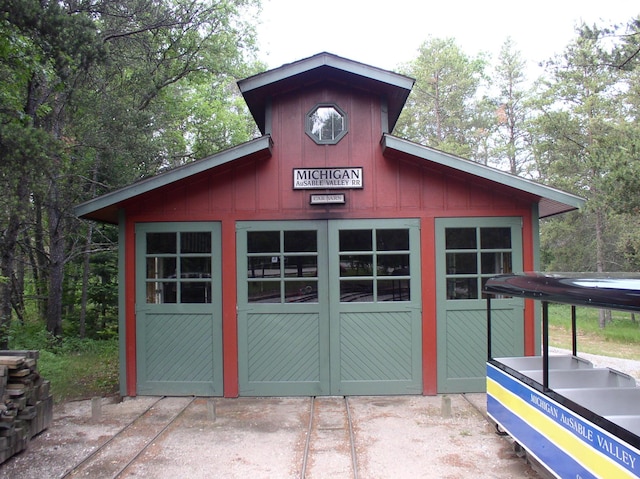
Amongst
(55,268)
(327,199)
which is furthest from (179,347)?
(55,268)

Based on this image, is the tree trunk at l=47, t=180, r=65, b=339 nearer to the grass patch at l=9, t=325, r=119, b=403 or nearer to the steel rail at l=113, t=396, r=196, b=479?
the grass patch at l=9, t=325, r=119, b=403

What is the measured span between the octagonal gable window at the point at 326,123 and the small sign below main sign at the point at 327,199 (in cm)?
84

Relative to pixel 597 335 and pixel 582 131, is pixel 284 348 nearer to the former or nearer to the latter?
pixel 597 335

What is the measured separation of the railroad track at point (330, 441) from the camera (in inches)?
179

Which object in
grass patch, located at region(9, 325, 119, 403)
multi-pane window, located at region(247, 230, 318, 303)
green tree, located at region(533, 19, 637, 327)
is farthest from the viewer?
green tree, located at region(533, 19, 637, 327)

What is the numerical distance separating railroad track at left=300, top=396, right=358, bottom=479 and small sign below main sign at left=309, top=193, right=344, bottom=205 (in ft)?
9.04

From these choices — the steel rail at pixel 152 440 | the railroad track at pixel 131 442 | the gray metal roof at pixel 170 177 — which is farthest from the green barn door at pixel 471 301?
the railroad track at pixel 131 442

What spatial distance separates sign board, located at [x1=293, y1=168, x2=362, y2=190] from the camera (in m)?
6.96

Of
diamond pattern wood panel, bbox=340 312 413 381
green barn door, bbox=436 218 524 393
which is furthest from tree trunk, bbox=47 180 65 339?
green barn door, bbox=436 218 524 393

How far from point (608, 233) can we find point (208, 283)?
1962 cm

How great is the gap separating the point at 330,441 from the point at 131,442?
7.14 feet

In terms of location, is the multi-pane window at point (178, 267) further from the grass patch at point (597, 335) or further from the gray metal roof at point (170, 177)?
the grass patch at point (597, 335)

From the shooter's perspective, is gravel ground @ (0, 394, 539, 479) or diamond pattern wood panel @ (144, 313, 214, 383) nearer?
gravel ground @ (0, 394, 539, 479)

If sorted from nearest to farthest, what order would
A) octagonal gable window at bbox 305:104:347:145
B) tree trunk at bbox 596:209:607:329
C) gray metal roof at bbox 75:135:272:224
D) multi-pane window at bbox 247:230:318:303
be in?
gray metal roof at bbox 75:135:272:224 → multi-pane window at bbox 247:230:318:303 → octagonal gable window at bbox 305:104:347:145 → tree trunk at bbox 596:209:607:329
